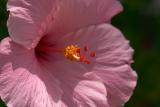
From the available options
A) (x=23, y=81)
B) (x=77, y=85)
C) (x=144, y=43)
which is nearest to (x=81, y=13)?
(x=77, y=85)

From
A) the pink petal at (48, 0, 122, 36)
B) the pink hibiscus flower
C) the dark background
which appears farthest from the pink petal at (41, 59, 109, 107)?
the dark background

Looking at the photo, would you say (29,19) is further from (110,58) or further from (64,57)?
(110,58)

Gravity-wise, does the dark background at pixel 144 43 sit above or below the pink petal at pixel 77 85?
below

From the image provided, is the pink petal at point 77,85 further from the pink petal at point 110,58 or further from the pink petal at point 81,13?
the pink petal at point 81,13

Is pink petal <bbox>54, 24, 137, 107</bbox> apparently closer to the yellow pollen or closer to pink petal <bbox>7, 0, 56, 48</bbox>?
the yellow pollen

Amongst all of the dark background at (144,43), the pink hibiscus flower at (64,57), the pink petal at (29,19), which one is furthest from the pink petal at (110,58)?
the dark background at (144,43)

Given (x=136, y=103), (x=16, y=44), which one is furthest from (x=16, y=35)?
(x=136, y=103)

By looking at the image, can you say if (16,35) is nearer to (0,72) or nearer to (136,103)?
(0,72)
